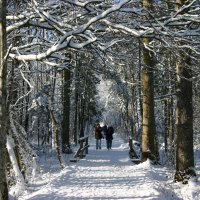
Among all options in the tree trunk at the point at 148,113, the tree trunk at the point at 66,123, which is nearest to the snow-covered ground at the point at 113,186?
the tree trunk at the point at 148,113

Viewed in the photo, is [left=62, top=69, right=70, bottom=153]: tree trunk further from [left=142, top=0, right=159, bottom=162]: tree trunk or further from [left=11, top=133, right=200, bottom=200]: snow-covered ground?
[left=11, top=133, right=200, bottom=200]: snow-covered ground

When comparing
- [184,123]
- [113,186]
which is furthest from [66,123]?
[113,186]

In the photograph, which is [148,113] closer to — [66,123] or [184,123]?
[184,123]

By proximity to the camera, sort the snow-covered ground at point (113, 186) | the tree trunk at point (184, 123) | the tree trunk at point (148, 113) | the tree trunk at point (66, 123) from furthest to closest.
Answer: the tree trunk at point (66, 123), the tree trunk at point (148, 113), the tree trunk at point (184, 123), the snow-covered ground at point (113, 186)

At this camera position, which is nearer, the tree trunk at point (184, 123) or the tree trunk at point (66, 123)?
the tree trunk at point (184, 123)

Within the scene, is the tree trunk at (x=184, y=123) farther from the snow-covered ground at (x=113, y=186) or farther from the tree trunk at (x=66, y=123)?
the tree trunk at (x=66, y=123)

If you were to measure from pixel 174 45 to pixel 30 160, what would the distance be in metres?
6.10

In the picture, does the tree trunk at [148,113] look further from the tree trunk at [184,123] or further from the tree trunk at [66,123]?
the tree trunk at [66,123]

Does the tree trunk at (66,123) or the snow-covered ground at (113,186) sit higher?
the tree trunk at (66,123)

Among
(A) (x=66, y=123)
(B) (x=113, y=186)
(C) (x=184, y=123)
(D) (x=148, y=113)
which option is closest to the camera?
(B) (x=113, y=186)

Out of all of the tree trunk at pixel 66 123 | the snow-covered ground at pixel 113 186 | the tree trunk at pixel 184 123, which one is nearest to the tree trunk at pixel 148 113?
the snow-covered ground at pixel 113 186

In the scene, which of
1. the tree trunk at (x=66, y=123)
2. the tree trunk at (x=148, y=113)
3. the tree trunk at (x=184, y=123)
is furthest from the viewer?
the tree trunk at (x=66, y=123)

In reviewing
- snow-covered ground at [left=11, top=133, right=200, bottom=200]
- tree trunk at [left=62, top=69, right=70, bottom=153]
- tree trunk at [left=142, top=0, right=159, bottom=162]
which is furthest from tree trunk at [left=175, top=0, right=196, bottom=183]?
tree trunk at [left=62, top=69, right=70, bottom=153]

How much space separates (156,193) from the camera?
9531mm
